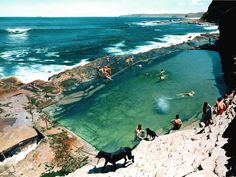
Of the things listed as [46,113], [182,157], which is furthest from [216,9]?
[182,157]

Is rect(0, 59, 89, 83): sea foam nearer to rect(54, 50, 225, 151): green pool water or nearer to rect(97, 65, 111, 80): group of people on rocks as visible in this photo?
rect(97, 65, 111, 80): group of people on rocks

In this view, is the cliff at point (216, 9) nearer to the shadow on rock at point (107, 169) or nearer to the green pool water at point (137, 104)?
the green pool water at point (137, 104)

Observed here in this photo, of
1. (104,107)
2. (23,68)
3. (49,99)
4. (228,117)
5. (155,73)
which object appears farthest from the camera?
(23,68)

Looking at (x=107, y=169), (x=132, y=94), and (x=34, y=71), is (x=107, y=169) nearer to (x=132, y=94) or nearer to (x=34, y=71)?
(x=132, y=94)

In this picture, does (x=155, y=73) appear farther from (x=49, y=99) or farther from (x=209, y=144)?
(x=209, y=144)

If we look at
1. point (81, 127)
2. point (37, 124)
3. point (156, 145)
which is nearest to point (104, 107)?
point (81, 127)

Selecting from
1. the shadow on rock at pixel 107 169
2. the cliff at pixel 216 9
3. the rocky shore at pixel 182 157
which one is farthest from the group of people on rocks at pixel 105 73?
the cliff at pixel 216 9

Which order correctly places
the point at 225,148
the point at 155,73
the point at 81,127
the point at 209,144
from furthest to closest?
1. the point at 155,73
2. the point at 81,127
3. the point at 209,144
4. the point at 225,148
